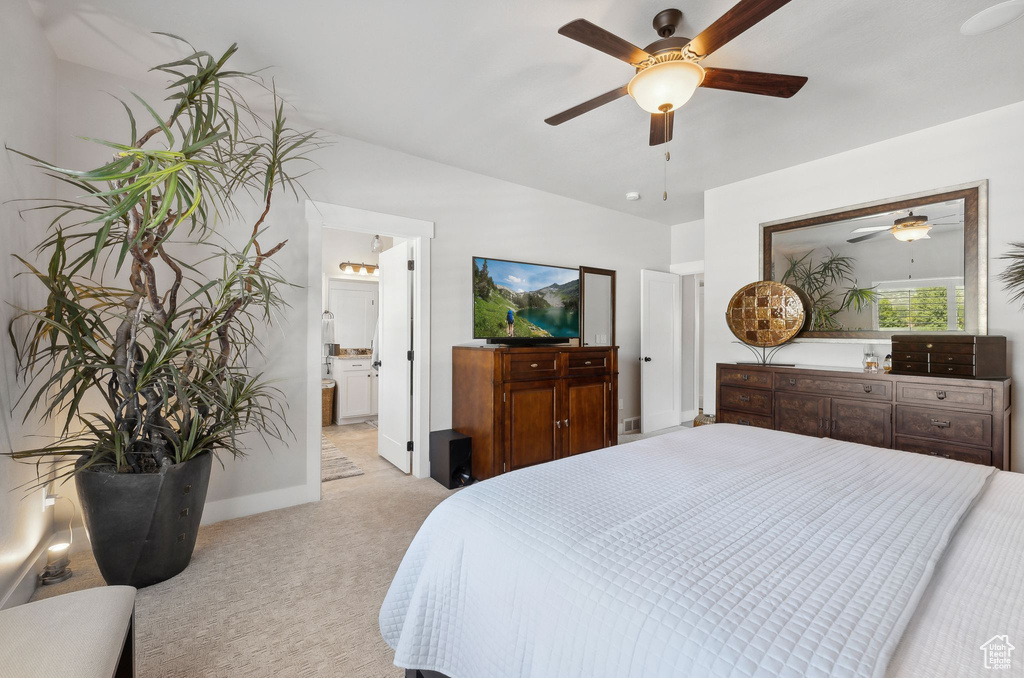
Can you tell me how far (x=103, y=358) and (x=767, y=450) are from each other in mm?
2871

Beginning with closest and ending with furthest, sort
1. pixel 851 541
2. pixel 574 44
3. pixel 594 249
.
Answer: pixel 851 541
pixel 574 44
pixel 594 249

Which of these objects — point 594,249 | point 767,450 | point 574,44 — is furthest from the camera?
point 594,249

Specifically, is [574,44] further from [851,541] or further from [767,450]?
[851,541]

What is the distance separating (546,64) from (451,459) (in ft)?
8.93

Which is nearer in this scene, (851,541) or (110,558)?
(851,541)

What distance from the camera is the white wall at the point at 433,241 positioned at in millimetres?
2484

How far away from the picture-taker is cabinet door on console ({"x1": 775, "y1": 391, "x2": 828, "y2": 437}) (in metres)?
3.08

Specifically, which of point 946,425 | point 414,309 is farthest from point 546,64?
point 946,425

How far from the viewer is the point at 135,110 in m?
2.53

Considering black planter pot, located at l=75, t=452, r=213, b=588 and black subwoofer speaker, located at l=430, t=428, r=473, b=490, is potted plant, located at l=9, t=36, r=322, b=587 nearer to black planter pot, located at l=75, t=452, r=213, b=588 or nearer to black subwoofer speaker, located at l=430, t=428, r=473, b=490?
black planter pot, located at l=75, t=452, r=213, b=588

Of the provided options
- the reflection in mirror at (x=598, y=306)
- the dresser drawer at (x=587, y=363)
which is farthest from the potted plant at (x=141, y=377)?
the reflection in mirror at (x=598, y=306)

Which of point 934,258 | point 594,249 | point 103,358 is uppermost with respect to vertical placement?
point 594,249

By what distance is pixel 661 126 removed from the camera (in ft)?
7.52

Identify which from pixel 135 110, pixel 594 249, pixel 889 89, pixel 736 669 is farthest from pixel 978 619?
pixel 594 249
